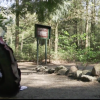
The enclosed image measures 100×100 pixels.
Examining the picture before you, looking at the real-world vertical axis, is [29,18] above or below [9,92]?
above

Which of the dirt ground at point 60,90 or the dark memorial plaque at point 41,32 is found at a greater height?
the dark memorial plaque at point 41,32

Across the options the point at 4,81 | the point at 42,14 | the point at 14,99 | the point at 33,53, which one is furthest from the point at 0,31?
the point at 33,53

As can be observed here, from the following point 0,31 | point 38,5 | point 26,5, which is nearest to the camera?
point 0,31

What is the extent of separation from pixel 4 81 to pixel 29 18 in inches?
614

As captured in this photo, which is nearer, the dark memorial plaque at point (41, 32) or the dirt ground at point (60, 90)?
the dirt ground at point (60, 90)

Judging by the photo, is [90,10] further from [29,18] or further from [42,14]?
[42,14]

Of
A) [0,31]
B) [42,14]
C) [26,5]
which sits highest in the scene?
[26,5]

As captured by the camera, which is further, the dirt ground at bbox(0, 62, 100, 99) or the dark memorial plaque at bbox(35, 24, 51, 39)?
the dark memorial plaque at bbox(35, 24, 51, 39)

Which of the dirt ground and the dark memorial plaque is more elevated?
the dark memorial plaque

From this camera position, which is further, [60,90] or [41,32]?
[41,32]

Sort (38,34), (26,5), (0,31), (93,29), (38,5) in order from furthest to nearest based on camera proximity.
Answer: (93,29) < (38,34) < (26,5) < (38,5) < (0,31)

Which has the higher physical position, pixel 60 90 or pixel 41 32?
pixel 41 32

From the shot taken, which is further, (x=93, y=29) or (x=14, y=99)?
(x=93, y=29)

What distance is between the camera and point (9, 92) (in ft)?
11.9
